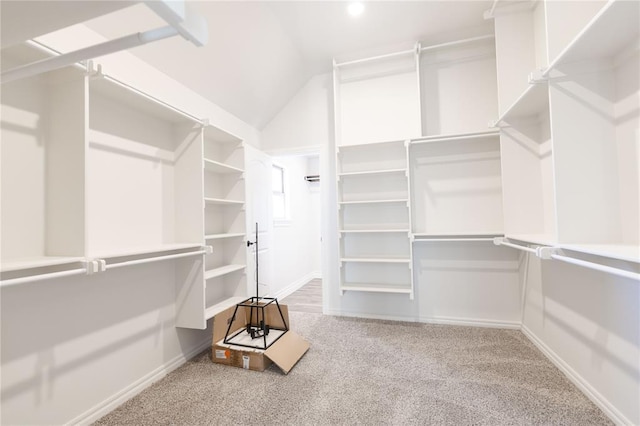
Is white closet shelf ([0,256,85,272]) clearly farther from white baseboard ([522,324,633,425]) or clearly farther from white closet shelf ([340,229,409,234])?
white baseboard ([522,324,633,425])

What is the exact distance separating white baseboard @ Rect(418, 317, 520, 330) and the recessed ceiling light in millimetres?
3188

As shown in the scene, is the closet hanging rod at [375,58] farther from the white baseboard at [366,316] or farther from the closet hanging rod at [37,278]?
the closet hanging rod at [37,278]

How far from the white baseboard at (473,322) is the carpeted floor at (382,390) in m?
0.27

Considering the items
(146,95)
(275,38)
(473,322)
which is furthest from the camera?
(473,322)

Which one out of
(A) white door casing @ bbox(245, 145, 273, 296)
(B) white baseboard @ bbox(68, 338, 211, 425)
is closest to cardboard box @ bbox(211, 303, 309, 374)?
(B) white baseboard @ bbox(68, 338, 211, 425)

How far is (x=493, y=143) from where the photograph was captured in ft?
9.81

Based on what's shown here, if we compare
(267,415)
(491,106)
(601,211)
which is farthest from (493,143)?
(267,415)

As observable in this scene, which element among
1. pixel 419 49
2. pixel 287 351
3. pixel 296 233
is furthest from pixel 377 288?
pixel 419 49

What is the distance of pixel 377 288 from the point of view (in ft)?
10.2

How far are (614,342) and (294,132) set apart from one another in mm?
3367

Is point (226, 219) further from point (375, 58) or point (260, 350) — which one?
point (375, 58)

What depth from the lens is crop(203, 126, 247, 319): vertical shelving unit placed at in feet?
9.16

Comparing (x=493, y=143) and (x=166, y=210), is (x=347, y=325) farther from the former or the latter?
(x=493, y=143)

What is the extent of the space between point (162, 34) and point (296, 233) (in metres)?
4.63
